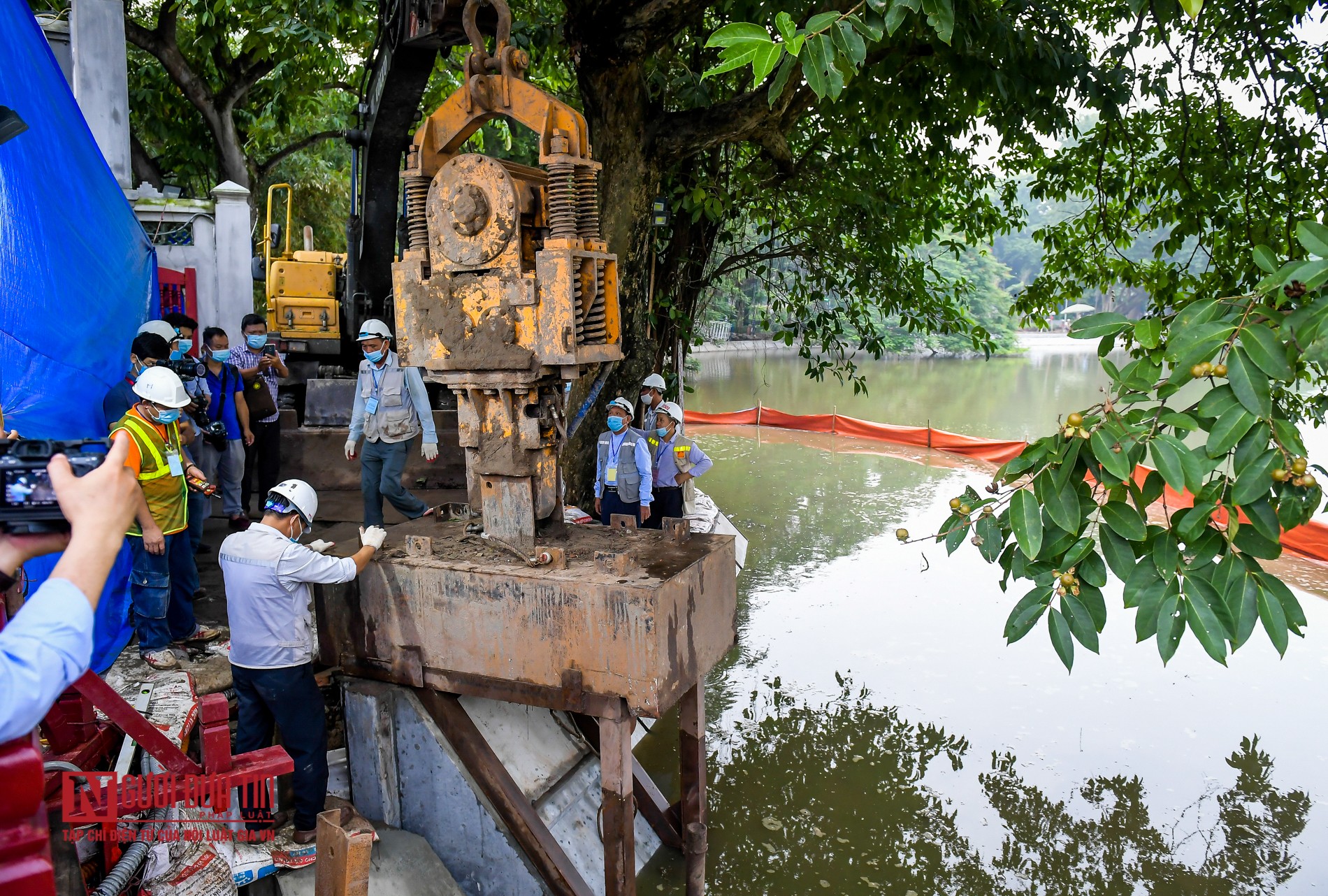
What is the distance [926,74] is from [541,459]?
5569 mm

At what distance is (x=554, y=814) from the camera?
4809 millimetres

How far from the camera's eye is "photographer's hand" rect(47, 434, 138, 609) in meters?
1.90

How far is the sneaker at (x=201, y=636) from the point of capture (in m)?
5.03

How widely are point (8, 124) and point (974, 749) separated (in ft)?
21.4

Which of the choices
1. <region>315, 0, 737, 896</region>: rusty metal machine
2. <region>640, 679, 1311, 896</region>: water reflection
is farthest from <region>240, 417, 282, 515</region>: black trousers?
<region>640, 679, 1311, 896</region>: water reflection

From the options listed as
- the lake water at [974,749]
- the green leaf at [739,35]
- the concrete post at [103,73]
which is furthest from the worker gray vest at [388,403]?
the green leaf at [739,35]

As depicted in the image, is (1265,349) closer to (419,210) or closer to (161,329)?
(419,210)

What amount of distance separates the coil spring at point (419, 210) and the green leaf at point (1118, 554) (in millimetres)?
3319

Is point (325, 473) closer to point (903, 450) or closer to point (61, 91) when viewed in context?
point (61, 91)

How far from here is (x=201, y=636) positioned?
16.6ft

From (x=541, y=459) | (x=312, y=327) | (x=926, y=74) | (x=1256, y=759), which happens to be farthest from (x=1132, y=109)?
(x=312, y=327)

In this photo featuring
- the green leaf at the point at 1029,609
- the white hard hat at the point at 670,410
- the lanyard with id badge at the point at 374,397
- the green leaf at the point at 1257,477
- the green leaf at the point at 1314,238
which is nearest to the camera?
the green leaf at the point at 1314,238

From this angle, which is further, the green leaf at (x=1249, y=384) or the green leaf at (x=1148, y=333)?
the green leaf at (x=1148, y=333)

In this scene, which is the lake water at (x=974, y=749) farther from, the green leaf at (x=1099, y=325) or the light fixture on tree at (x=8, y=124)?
the light fixture on tree at (x=8, y=124)
